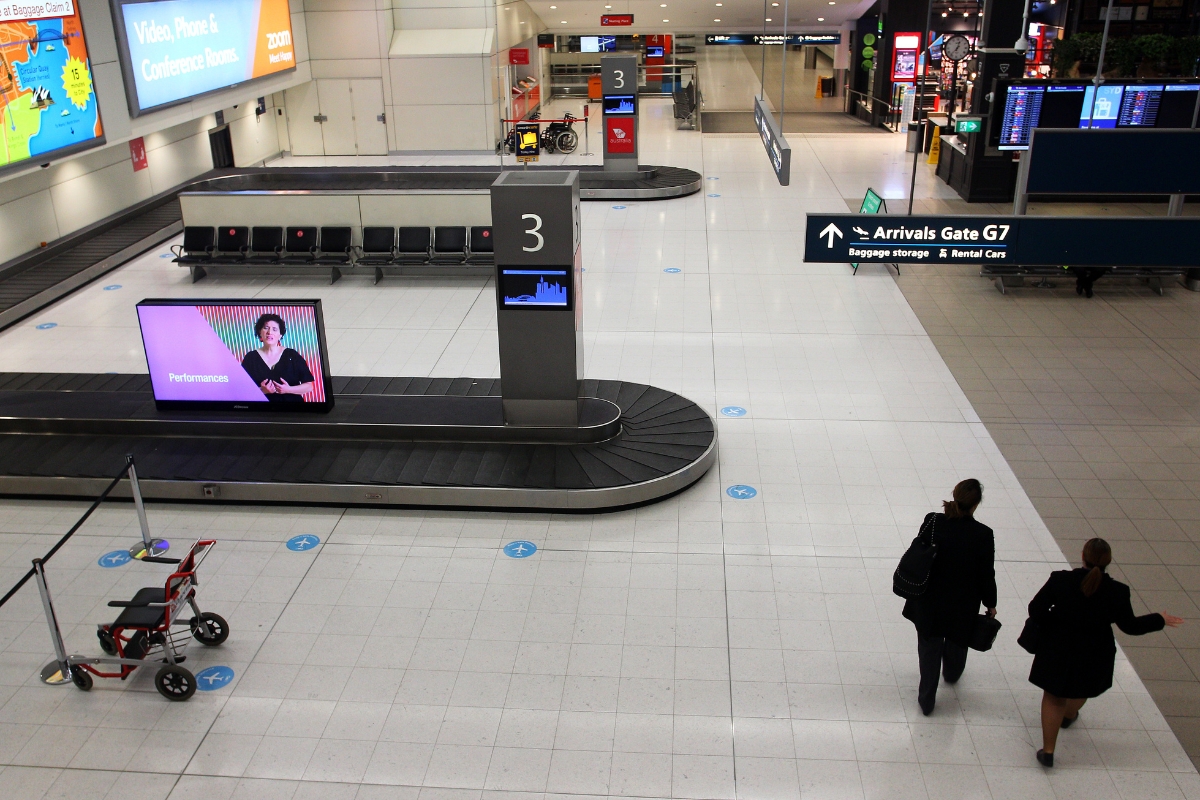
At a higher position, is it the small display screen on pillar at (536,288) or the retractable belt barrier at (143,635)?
the small display screen on pillar at (536,288)

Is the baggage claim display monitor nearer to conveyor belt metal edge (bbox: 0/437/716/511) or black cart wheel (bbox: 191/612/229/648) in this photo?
conveyor belt metal edge (bbox: 0/437/716/511)

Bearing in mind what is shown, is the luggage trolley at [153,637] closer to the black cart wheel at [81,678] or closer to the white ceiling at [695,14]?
the black cart wheel at [81,678]

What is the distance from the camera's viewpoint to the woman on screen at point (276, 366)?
8203mm

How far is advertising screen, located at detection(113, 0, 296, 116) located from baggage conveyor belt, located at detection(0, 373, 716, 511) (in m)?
8.17

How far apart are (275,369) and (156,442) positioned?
1.29 metres

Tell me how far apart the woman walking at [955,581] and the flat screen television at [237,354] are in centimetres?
537

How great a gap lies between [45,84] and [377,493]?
342 inches

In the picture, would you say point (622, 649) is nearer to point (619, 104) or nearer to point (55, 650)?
point (55, 650)

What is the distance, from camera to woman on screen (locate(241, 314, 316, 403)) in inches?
323

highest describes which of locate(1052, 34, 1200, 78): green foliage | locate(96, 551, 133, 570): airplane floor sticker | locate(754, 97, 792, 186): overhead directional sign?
locate(1052, 34, 1200, 78): green foliage

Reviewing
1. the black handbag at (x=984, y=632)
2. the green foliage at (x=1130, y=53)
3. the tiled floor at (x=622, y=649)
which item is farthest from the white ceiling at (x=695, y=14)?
the black handbag at (x=984, y=632)

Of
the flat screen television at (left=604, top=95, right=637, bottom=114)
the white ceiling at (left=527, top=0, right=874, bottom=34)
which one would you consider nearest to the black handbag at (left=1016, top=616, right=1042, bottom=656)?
the flat screen television at (left=604, top=95, right=637, bottom=114)

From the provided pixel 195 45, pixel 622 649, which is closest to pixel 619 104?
pixel 195 45

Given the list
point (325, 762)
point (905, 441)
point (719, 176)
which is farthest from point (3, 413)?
point (719, 176)
